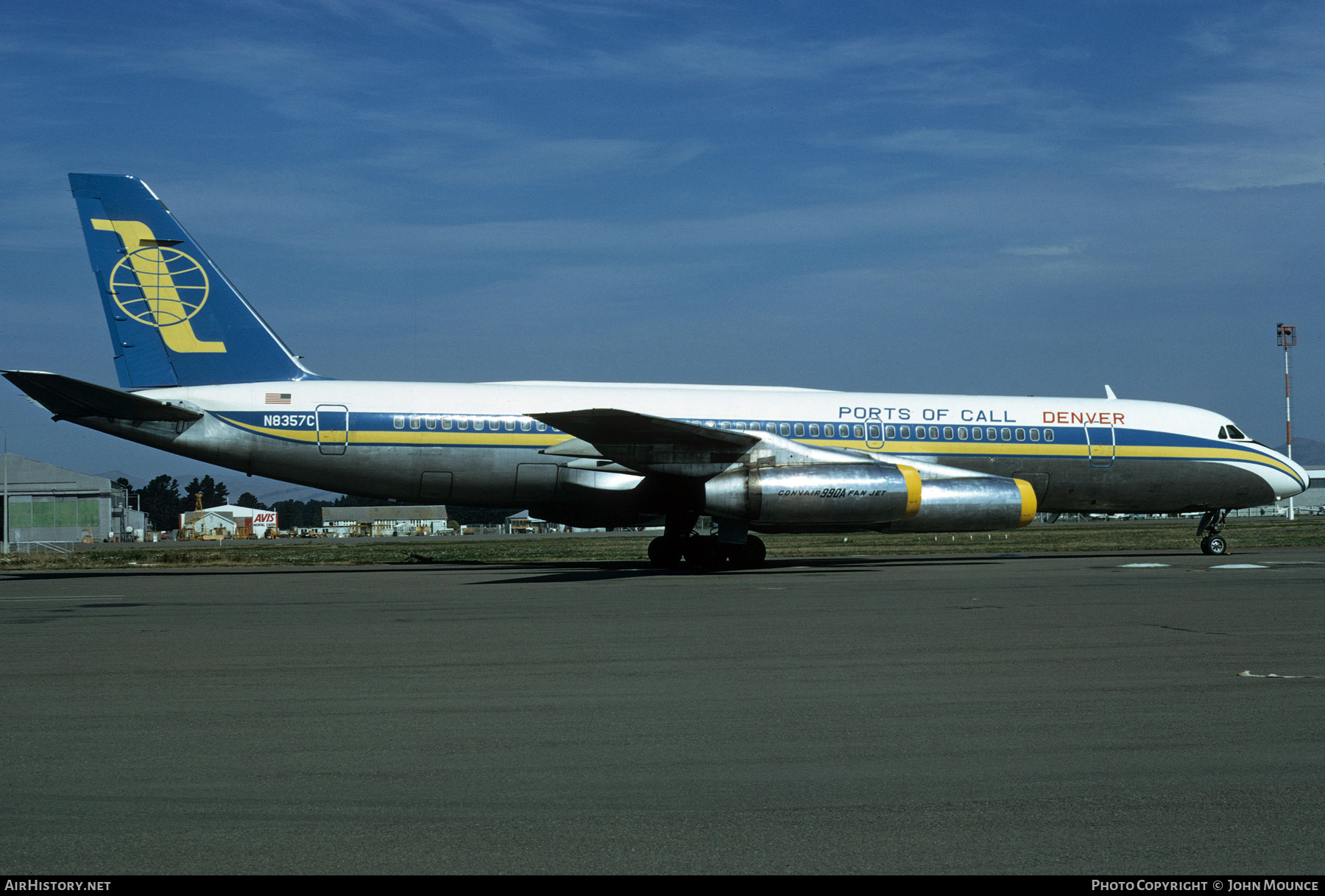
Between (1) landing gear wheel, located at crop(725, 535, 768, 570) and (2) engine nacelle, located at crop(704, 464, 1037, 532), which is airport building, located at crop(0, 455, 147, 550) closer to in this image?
(1) landing gear wheel, located at crop(725, 535, 768, 570)

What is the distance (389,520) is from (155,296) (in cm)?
11229

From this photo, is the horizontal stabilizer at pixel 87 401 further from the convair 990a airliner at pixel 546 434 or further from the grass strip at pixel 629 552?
the grass strip at pixel 629 552

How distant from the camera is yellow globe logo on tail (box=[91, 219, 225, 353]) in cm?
2022

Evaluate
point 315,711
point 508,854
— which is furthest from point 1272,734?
point 315,711

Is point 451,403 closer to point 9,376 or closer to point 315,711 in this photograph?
point 9,376

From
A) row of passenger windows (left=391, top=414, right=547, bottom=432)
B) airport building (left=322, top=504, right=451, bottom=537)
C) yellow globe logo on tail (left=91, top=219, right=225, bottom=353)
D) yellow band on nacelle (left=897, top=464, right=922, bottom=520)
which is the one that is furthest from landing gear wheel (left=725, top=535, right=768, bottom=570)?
airport building (left=322, top=504, right=451, bottom=537)

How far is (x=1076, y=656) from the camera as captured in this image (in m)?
8.09

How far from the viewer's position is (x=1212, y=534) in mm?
23484

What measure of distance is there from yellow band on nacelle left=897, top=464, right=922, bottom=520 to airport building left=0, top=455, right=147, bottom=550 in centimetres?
5811

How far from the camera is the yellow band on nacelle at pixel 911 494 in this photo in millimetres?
18812

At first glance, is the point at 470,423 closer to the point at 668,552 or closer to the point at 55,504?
the point at 668,552

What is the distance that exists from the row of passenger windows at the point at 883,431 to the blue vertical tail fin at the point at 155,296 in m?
9.64
